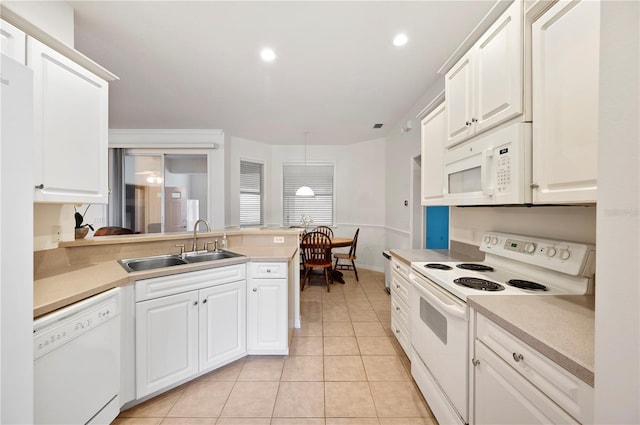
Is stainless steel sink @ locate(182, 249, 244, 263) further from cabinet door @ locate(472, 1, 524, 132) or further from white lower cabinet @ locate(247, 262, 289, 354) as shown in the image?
cabinet door @ locate(472, 1, 524, 132)

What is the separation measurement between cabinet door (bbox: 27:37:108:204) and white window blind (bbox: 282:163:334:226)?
13.3ft

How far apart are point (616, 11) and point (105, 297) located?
7.00 ft

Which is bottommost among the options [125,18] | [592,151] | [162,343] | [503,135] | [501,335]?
[162,343]

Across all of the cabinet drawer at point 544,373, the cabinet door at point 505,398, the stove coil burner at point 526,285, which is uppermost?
the stove coil burner at point 526,285

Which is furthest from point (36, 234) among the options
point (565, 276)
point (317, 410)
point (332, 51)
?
point (565, 276)

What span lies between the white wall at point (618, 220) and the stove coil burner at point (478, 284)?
2.53ft

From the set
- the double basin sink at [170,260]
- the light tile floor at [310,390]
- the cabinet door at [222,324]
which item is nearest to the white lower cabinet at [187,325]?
the cabinet door at [222,324]

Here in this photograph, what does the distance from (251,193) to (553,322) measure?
16.6 ft

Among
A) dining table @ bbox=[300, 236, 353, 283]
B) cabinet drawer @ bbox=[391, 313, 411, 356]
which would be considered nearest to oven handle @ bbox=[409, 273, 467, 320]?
cabinet drawer @ bbox=[391, 313, 411, 356]

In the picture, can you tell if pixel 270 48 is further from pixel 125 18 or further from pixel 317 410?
pixel 317 410

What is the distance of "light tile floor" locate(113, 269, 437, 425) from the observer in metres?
1.51

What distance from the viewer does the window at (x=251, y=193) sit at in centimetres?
514

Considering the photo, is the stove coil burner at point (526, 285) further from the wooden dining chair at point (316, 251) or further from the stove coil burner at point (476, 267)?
the wooden dining chair at point (316, 251)

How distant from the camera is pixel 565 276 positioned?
1198mm
